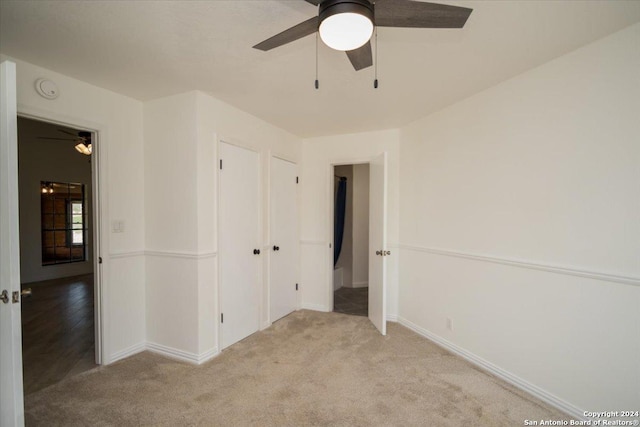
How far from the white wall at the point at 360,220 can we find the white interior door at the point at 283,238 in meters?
1.64

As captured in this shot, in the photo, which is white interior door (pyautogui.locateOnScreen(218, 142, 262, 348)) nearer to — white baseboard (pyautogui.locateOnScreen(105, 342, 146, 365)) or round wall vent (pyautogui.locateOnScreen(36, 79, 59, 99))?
white baseboard (pyautogui.locateOnScreen(105, 342, 146, 365))

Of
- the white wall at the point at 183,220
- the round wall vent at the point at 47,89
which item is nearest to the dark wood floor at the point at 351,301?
the white wall at the point at 183,220

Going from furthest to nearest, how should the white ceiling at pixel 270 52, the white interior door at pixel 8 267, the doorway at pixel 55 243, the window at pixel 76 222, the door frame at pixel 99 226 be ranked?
the window at pixel 76 222, the doorway at pixel 55 243, the door frame at pixel 99 226, the white ceiling at pixel 270 52, the white interior door at pixel 8 267

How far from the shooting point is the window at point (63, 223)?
5.76 meters

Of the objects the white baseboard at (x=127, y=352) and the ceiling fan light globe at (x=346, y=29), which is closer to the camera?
the ceiling fan light globe at (x=346, y=29)

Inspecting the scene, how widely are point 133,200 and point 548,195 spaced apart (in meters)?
3.39

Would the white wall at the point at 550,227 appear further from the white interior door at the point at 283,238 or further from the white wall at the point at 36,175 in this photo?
the white wall at the point at 36,175

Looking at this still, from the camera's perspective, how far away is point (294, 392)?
7.04 ft

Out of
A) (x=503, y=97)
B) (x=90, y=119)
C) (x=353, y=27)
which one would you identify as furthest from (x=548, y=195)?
(x=90, y=119)

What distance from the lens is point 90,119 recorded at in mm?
2426

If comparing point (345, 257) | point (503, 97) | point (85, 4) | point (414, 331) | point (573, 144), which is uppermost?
point (85, 4)

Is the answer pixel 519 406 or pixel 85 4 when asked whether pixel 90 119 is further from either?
pixel 519 406

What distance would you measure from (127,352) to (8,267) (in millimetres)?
1598

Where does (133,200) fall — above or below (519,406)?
above
